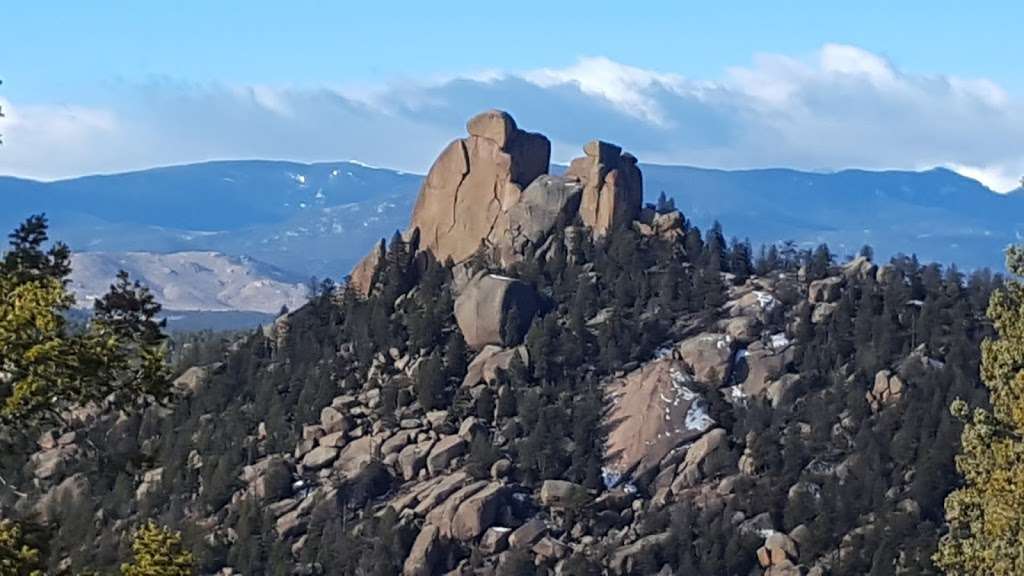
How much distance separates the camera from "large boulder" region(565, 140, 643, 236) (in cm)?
10956

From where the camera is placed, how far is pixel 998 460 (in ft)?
74.1

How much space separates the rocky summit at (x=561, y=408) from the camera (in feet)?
278

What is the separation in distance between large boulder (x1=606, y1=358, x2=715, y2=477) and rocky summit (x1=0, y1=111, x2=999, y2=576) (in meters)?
0.14

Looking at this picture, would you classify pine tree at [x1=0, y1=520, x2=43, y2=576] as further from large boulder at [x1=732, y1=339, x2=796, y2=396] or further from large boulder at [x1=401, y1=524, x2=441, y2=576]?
large boulder at [x1=732, y1=339, x2=796, y2=396]

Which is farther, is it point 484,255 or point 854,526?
point 484,255

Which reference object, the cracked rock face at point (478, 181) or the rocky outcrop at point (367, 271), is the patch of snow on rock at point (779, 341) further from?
the rocky outcrop at point (367, 271)

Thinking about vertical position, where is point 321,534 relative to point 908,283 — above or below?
below

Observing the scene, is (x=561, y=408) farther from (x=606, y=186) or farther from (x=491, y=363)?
(x=606, y=186)

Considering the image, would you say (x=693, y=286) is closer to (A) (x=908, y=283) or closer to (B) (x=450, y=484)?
(A) (x=908, y=283)

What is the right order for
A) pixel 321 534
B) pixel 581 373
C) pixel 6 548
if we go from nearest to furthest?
pixel 6 548 → pixel 321 534 → pixel 581 373

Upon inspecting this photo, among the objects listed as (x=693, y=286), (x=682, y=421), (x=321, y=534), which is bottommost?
(x=321, y=534)

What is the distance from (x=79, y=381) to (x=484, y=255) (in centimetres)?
9564

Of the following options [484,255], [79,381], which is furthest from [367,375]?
[79,381]

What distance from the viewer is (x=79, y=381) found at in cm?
1562
